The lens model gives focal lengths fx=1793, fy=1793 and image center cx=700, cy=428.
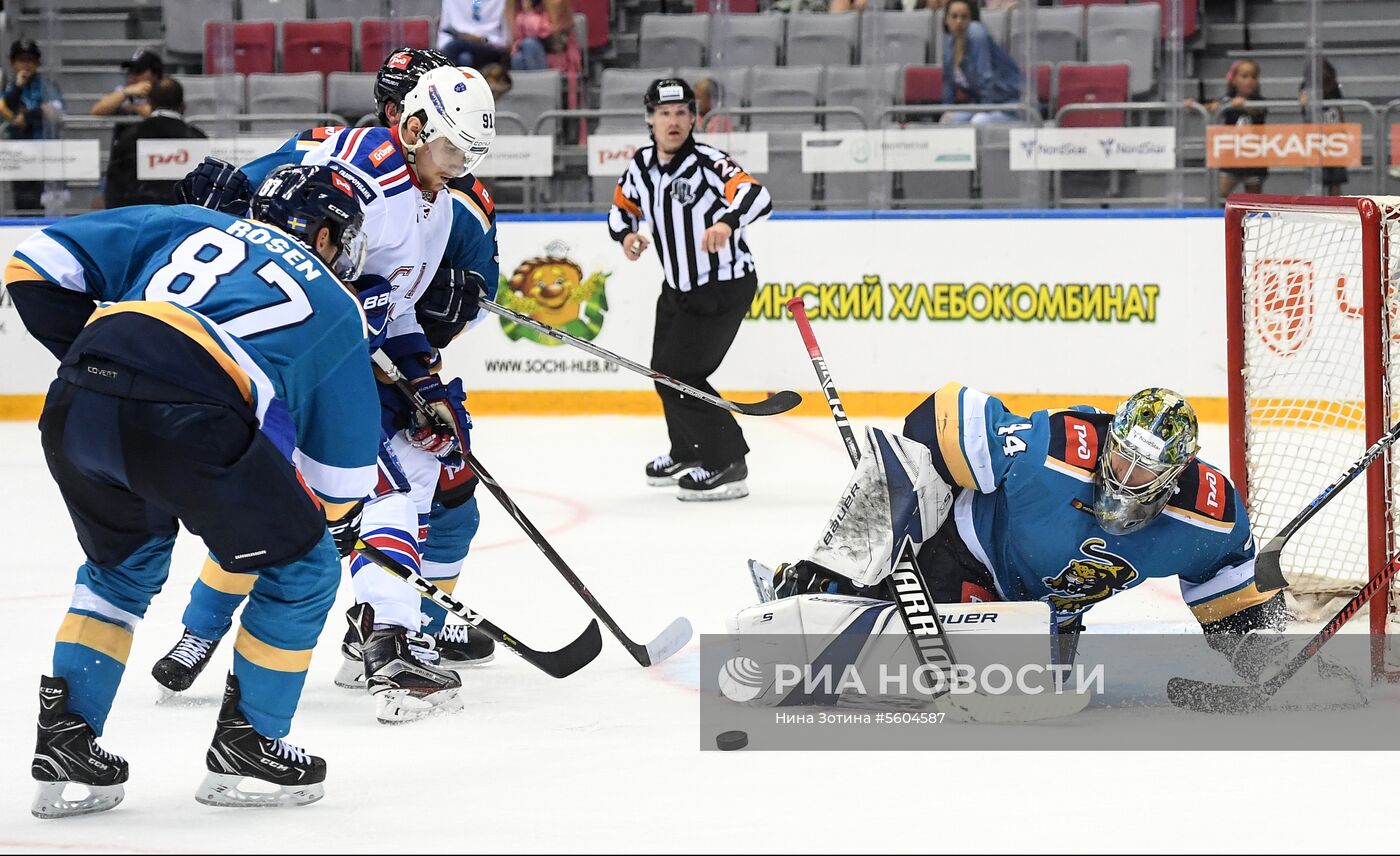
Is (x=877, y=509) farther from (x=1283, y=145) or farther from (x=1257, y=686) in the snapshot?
(x=1283, y=145)

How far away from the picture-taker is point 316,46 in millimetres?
8508

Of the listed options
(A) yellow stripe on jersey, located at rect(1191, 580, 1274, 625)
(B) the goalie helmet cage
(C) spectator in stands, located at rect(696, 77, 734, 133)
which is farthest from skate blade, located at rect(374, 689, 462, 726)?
(C) spectator in stands, located at rect(696, 77, 734, 133)

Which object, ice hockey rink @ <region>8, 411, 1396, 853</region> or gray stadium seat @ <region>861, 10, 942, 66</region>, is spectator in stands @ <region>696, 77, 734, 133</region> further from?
ice hockey rink @ <region>8, 411, 1396, 853</region>

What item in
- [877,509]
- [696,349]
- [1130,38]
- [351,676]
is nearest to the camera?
[877,509]

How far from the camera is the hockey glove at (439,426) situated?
364 centimetres

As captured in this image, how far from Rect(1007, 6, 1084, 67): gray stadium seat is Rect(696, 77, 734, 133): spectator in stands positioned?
1.28 m

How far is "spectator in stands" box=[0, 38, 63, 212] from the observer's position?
8.22 meters

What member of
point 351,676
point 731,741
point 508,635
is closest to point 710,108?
point 351,676

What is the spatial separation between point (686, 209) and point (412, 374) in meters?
2.86

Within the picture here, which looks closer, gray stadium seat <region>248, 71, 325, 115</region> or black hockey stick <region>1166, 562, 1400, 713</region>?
black hockey stick <region>1166, 562, 1400, 713</region>

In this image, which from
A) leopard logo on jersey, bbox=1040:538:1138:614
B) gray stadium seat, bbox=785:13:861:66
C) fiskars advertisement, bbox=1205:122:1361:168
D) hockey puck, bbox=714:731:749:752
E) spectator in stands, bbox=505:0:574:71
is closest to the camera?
hockey puck, bbox=714:731:749:752

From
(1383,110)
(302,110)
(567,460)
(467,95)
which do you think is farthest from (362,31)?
(467,95)

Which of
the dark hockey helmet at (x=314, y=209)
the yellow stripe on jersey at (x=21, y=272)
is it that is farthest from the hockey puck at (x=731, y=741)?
the yellow stripe on jersey at (x=21, y=272)

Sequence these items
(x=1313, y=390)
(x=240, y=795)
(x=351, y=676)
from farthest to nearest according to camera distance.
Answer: (x=1313, y=390), (x=351, y=676), (x=240, y=795)
